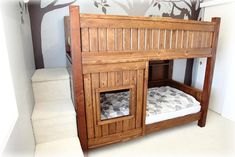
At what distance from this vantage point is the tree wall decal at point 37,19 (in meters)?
2.25

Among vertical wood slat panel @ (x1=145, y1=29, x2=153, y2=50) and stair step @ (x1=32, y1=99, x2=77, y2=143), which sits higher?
vertical wood slat panel @ (x1=145, y1=29, x2=153, y2=50)

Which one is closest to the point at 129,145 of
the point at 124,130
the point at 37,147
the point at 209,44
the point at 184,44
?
the point at 124,130

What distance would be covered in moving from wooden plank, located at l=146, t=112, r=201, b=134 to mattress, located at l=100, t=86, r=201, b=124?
5 centimetres

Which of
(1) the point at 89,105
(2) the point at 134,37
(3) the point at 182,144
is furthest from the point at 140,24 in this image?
(3) the point at 182,144

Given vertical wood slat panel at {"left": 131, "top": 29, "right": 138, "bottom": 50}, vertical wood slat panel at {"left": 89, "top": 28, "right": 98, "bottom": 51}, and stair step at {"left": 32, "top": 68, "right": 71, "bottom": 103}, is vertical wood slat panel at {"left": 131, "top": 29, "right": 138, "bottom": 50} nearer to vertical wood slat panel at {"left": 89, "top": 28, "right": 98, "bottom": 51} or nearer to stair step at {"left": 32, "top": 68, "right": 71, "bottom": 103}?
vertical wood slat panel at {"left": 89, "top": 28, "right": 98, "bottom": 51}

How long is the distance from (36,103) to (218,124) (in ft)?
8.74

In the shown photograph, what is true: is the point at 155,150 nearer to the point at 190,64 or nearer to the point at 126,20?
the point at 126,20

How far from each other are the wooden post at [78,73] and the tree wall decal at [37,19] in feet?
3.53

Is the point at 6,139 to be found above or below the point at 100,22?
below

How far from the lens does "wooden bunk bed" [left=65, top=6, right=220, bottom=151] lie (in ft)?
5.19

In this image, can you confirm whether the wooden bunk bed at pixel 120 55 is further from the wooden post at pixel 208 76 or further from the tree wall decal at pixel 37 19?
the tree wall decal at pixel 37 19

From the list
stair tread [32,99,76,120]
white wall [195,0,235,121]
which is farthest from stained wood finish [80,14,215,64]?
white wall [195,0,235,121]

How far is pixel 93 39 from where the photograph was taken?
1.59 meters

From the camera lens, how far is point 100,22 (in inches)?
61.6
